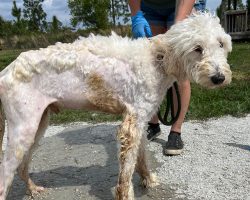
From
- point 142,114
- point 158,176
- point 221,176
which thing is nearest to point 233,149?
point 221,176

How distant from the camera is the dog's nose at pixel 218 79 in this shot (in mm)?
3172

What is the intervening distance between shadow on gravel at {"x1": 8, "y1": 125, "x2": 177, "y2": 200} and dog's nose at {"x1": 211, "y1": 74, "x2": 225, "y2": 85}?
1326mm

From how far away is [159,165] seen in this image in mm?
4688

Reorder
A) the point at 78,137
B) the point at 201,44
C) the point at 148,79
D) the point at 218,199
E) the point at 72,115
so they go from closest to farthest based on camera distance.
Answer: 1. the point at 201,44
2. the point at 148,79
3. the point at 218,199
4. the point at 78,137
5. the point at 72,115

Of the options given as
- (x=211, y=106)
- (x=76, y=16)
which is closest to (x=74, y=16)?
(x=76, y=16)

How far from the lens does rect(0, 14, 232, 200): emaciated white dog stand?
3318 mm

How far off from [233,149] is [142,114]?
1.92 meters

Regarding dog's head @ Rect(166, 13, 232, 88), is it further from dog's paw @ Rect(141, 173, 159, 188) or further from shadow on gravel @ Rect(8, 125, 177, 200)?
shadow on gravel @ Rect(8, 125, 177, 200)

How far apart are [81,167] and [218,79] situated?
2153 millimetres

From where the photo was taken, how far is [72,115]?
7.12 meters

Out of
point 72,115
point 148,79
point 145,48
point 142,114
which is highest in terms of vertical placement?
point 145,48

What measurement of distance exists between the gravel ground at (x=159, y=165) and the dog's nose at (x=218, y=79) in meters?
1.24

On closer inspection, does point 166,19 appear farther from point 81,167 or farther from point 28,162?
point 28,162

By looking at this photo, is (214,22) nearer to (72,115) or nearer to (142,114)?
(142,114)
